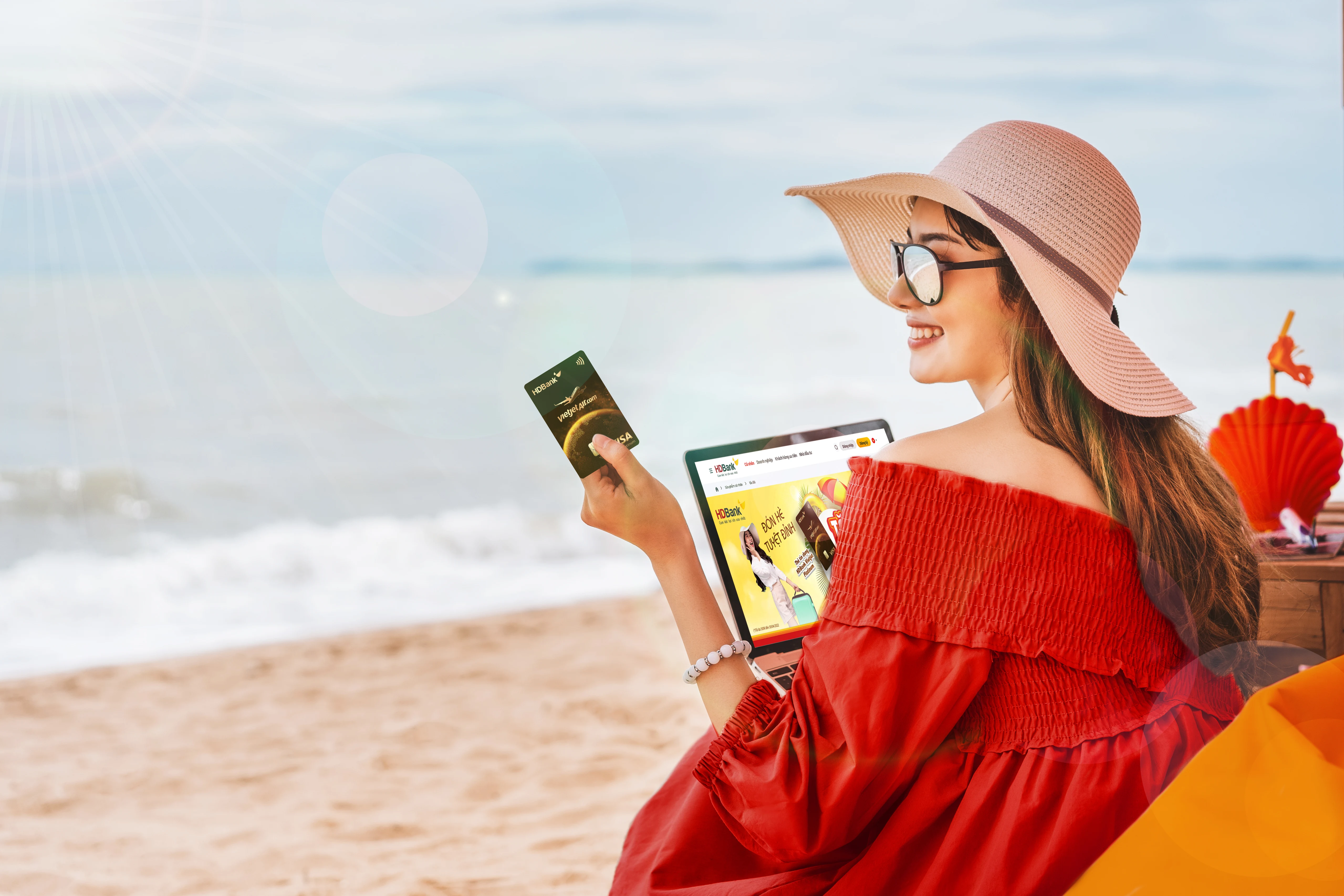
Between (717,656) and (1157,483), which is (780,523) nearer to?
(717,656)

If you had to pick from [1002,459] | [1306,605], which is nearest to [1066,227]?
[1002,459]

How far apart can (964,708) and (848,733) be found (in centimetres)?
14

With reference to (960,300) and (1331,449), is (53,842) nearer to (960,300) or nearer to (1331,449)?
A: (960,300)

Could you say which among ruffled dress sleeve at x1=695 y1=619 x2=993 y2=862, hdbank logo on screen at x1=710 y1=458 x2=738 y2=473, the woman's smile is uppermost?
the woman's smile

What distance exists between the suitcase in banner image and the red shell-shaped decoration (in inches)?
46.1

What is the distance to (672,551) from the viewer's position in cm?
122

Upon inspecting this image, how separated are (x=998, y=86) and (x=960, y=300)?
697 inches

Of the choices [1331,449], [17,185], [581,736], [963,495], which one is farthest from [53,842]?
[17,185]

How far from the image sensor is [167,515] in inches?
379

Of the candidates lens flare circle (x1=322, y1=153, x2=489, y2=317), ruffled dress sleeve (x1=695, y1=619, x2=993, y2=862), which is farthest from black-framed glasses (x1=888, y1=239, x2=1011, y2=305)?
lens flare circle (x1=322, y1=153, x2=489, y2=317)

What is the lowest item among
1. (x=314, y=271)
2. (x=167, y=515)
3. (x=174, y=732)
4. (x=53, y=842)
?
(x=53, y=842)

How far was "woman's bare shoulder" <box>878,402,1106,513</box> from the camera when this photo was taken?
41.9 inches

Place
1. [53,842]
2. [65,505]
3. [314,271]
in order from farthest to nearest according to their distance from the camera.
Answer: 1. [314,271]
2. [65,505]
3. [53,842]

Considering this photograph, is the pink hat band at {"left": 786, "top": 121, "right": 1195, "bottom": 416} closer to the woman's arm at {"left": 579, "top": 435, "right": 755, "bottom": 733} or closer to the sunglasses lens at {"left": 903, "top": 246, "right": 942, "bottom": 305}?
the sunglasses lens at {"left": 903, "top": 246, "right": 942, "bottom": 305}
